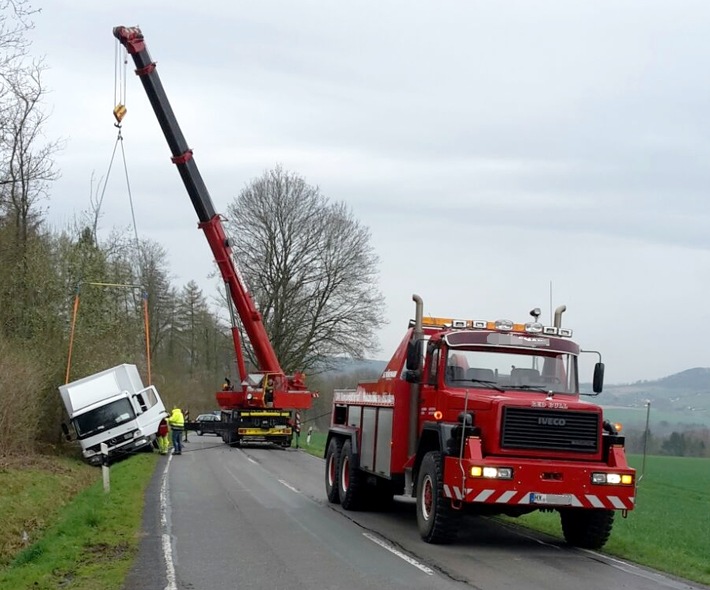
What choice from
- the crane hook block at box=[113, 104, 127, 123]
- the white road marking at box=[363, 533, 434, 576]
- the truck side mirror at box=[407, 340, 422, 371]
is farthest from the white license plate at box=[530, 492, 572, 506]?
the crane hook block at box=[113, 104, 127, 123]

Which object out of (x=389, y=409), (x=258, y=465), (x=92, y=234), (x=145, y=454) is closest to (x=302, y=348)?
(x=92, y=234)

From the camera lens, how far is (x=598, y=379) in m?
13.0

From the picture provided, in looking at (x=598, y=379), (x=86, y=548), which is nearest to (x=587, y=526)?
(x=598, y=379)

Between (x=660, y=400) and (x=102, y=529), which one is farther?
(x=660, y=400)

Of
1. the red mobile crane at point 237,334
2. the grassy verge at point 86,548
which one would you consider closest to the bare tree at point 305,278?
the red mobile crane at point 237,334

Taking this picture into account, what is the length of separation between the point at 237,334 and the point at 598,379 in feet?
76.2

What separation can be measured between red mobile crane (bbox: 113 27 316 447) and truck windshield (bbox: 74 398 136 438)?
3707mm

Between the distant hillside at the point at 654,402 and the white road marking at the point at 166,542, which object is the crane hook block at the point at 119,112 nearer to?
the white road marking at the point at 166,542

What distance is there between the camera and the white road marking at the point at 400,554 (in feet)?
33.4

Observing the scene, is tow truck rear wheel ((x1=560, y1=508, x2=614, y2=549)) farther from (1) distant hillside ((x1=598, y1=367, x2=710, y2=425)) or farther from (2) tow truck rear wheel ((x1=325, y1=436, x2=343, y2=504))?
(2) tow truck rear wheel ((x1=325, y1=436, x2=343, y2=504))

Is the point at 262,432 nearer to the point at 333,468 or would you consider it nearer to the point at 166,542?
the point at 333,468

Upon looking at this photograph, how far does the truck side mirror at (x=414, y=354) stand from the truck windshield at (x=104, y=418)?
17082 mm

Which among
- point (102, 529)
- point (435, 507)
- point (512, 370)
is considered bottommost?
point (102, 529)

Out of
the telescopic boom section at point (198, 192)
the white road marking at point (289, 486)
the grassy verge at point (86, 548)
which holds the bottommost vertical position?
the white road marking at point (289, 486)
